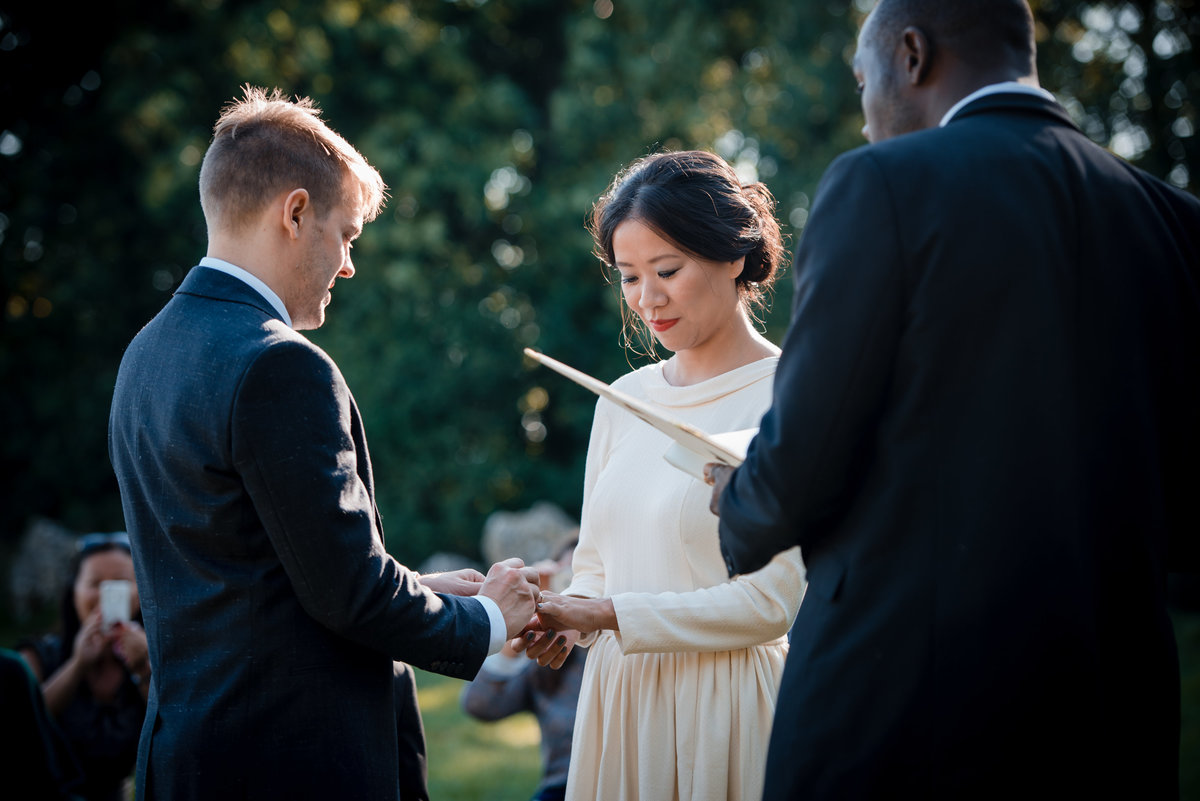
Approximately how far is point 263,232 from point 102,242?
1618cm

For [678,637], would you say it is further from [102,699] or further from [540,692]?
[102,699]

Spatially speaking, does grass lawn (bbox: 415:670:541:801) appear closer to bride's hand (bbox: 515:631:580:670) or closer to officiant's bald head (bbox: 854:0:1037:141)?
bride's hand (bbox: 515:631:580:670)

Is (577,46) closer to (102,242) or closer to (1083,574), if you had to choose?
(102,242)

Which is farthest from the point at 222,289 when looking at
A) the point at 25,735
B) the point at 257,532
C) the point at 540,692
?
the point at 540,692

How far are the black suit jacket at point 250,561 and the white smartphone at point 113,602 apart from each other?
8.06 feet

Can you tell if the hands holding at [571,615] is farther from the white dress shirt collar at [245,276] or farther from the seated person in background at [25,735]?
the seated person in background at [25,735]

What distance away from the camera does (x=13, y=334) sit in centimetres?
1664

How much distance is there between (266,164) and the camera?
93.6 inches

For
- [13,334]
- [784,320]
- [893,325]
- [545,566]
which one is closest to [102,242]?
[13,334]

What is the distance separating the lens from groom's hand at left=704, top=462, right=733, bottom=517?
212 centimetres

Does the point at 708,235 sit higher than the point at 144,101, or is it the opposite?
the point at 144,101

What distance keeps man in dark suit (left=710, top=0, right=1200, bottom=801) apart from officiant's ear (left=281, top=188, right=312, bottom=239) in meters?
1.19

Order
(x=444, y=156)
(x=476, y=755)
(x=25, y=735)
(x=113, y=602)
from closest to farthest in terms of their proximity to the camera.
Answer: (x=25, y=735) < (x=113, y=602) < (x=476, y=755) < (x=444, y=156)

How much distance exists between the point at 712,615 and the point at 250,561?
48.2 inches
